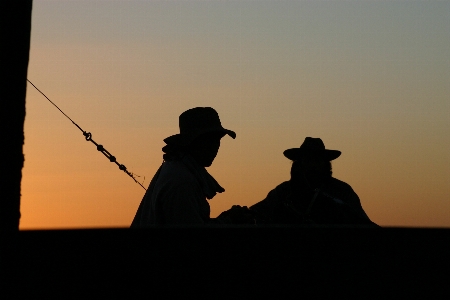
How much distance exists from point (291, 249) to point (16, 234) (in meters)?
0.92

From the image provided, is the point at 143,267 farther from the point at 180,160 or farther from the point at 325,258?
the point at 180,160

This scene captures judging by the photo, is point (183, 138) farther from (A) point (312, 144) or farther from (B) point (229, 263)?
(A) point (312, 144)

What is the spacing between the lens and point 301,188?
17.1ft

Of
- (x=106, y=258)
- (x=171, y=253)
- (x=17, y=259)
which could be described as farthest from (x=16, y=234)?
(x=171, y=253)

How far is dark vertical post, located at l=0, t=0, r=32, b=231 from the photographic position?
272 cm

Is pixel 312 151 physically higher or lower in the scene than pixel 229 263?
higher

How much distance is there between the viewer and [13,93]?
2.75 meters

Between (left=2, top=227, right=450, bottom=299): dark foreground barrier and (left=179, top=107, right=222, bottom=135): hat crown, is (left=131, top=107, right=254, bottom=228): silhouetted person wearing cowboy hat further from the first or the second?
(left=2, top=227, right=450, bottom=299): dark foreground barrier

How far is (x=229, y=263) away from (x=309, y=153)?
→ 5830 millimetres

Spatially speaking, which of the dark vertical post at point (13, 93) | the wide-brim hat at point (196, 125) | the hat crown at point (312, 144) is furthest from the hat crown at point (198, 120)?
the hat crown at point (312, 144)

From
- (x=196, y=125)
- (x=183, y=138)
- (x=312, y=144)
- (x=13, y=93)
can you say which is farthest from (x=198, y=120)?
(x=312, y=144)

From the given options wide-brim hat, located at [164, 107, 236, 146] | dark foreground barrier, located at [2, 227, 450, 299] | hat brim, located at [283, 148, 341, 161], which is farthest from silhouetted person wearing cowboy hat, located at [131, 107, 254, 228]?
hat brim, located at [283, 148, 341, 161]

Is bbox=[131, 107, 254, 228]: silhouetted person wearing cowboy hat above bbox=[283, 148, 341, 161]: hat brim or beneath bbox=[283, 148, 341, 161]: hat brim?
beneath

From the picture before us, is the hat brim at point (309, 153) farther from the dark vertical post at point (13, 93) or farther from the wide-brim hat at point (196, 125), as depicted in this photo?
the dark vertical post at point (13, 93)
